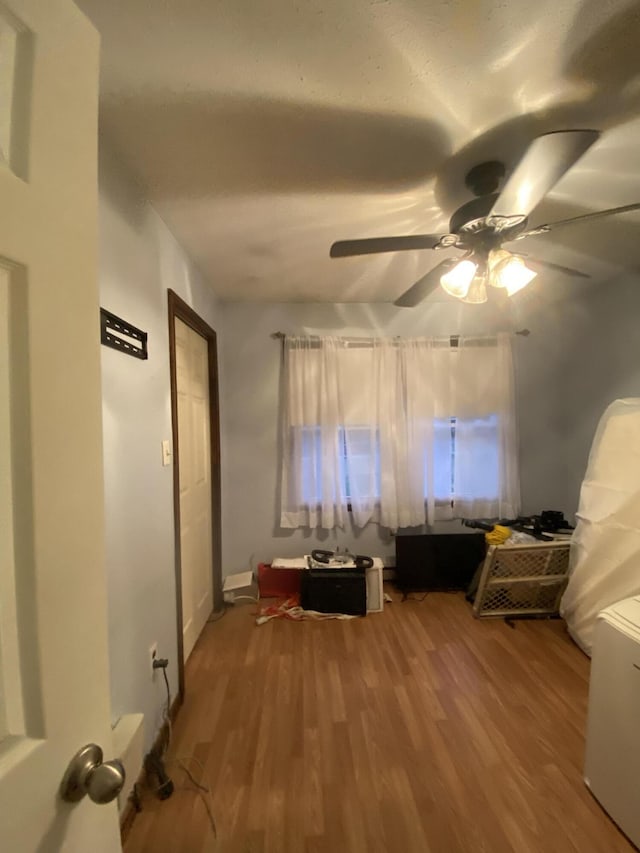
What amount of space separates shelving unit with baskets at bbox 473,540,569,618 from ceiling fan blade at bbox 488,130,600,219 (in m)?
2.07

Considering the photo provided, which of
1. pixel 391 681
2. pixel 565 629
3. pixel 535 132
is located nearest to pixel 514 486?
pixel 565 629

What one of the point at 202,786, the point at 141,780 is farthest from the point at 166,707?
the point at 202,786

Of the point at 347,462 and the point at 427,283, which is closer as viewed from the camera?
the point at 427,283

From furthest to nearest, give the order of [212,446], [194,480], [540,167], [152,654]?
[212,446] < [194,480] < [152,654] < [540,167]

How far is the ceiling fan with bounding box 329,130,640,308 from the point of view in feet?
3.47

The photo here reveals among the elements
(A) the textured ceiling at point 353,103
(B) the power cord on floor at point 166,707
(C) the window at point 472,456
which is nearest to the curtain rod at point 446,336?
(C) the window at point 472,456

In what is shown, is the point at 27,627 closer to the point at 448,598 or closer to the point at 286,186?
the point at 286,186

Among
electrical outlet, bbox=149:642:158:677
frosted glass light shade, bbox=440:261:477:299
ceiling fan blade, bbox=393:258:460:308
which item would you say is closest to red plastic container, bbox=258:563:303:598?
electrical outlet, bbox=149:642:158:677

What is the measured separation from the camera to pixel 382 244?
138 centimetres

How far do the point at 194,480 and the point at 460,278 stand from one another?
1.90 meters

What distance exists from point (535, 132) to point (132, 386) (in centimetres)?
170

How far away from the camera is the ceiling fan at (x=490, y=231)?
106 centimetres

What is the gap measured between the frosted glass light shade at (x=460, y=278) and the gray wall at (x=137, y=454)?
1271 millimetres

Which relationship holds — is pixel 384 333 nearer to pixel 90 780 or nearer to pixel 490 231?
pixel 490 231
